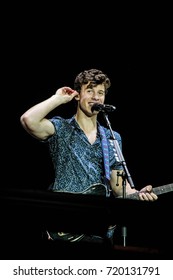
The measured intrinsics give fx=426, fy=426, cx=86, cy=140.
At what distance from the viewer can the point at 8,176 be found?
4.26 meters

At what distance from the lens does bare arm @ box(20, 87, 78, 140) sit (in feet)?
9.41

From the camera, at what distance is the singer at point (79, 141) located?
2.89 meters

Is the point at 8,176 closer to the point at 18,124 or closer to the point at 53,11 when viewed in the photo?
the point at 18,124

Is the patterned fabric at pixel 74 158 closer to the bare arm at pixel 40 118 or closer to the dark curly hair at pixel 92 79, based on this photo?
the bare arm at pixel 40 118

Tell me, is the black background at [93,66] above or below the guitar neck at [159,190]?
above

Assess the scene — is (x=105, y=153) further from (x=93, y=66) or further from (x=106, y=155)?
(x=93, y=66)

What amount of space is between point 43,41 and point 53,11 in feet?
1.05

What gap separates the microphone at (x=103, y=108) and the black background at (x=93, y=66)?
1.41 metres

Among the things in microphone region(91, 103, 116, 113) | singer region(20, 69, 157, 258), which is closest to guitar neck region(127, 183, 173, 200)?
singer region(20, 69, 157, 258)

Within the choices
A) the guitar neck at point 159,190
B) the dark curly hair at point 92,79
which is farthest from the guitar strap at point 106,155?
the dark curly hair at point 92,79

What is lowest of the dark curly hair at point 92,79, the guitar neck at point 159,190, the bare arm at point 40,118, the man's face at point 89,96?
the guitar neck at point 159,190

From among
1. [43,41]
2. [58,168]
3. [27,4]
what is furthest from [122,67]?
[58,168]

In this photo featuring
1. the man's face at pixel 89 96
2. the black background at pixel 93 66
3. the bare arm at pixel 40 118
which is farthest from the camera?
the black background at pixel 93 66

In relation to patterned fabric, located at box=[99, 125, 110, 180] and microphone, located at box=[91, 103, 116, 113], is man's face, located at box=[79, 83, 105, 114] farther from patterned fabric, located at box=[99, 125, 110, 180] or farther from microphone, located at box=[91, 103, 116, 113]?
patterned fabric, located at box=[99, 125, 110, 180]
